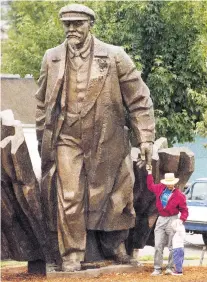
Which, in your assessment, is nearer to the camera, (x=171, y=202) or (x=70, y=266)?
(x=70, y=266)

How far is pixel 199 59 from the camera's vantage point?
3086 cm

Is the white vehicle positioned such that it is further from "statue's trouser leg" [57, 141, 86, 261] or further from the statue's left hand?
"statue's trouser leg" [57, 141, 86, 261]

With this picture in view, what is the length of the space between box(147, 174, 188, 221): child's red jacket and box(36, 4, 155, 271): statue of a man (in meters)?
0.40

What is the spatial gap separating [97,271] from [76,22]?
296cm

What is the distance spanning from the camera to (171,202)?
1540 centimetres

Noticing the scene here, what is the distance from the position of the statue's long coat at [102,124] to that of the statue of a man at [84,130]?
12mm

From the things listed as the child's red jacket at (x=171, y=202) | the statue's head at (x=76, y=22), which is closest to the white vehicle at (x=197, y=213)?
the child's red jacket at (x=171, y=202)

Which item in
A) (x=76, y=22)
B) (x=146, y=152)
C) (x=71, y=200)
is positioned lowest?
(x=71, y=200)

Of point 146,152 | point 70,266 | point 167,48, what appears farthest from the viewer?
point 167,48

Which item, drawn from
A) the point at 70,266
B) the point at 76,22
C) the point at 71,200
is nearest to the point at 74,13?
the point at 76,22

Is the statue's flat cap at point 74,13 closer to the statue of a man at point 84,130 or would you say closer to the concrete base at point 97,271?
the statue of a man at point 84,130

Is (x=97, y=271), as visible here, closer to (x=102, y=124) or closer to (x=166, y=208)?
(x=166, y=208)

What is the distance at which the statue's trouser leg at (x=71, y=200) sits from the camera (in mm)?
14828

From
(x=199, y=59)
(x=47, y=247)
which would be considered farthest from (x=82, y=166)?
(x=199, y=59)
